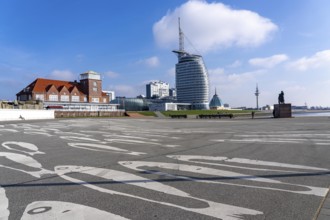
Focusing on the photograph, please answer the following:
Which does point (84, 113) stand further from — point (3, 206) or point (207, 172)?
point (3, 206)

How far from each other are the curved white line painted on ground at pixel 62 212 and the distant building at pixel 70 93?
295 feet

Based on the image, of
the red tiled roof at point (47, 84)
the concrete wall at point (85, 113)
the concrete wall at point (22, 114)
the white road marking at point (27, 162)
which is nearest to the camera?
the white road marking at point (27, 162)

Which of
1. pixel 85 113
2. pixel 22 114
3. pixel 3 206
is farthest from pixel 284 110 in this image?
pixel 85 113

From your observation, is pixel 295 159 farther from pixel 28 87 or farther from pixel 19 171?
pixel 28 87

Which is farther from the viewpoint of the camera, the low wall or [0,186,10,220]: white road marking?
the low wall

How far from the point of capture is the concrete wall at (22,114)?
161 ft

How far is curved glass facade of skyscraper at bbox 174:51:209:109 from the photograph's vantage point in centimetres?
17800

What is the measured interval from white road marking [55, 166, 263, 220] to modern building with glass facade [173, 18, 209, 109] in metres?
171

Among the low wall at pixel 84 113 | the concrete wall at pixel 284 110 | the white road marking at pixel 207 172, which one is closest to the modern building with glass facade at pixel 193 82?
the low wall at pixel 84 113

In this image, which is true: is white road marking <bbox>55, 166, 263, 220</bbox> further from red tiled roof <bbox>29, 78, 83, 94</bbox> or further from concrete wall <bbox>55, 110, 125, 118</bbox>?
red tiled roof <bbox>29, 78, 83, 94</bbox>

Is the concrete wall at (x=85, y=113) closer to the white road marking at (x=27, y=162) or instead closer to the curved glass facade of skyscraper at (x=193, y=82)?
the white road marking at (x=27, y=162)

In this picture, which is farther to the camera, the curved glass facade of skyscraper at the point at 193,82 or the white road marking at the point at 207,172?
the curved glass facade of skyscraper at the point at 193,82

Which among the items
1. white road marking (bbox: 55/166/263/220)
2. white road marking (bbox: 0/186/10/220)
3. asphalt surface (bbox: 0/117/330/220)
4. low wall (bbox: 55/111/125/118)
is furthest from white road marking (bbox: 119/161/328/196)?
low wall (bbox: 55/111/125/118)

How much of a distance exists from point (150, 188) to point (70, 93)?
105m
